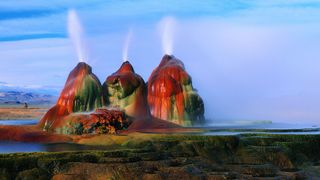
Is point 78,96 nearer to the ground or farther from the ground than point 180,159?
farther from the ground

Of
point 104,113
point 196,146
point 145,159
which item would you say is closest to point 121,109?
point 104,113

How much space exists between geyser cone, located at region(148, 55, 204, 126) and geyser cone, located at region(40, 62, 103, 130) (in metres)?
6.43

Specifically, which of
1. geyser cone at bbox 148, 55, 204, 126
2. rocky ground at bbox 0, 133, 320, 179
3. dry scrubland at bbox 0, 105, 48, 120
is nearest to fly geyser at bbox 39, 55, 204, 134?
geyser cone at bbox 148, 55, 204, 126

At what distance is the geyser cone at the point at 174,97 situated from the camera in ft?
167

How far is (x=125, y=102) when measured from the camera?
4831 cm

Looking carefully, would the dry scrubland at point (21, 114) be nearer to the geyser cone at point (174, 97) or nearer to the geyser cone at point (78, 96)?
the geyser cone at point (174, 97)

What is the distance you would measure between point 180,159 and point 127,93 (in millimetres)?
21450

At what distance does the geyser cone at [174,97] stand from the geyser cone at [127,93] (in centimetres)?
273

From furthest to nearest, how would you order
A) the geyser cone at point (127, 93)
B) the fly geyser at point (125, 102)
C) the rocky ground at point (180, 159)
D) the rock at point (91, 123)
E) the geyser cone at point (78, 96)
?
1. the geyser cone at point (127, 93)
2. the geyser cone at point (78, 96)
3. the fly geyser at point (125, 102)
4. the rock at point (91, 123)
5. the rocky ground at point (180, 159)

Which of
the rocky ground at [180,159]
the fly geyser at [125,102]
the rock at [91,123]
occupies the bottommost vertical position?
the rocky ground at [180,159]

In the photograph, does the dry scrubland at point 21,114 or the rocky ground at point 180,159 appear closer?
the rocky ground at point 180,159

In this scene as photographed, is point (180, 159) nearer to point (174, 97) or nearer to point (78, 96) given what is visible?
point (78, 96)

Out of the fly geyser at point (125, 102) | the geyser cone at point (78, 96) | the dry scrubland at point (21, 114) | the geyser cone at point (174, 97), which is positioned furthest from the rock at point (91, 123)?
the dry scrubland at point (21, 114)

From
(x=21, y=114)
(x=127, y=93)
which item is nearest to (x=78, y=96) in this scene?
(x=127, y=93)
